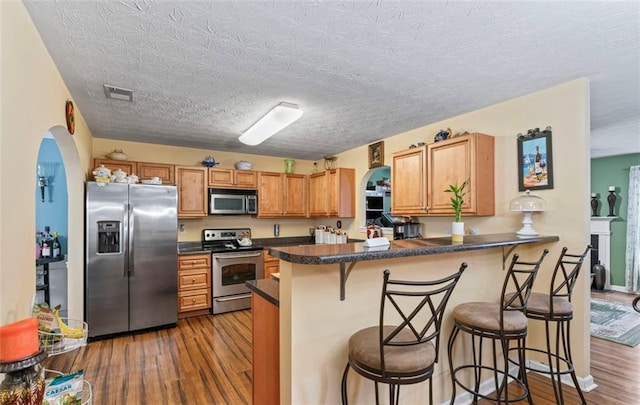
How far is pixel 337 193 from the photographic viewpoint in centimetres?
492

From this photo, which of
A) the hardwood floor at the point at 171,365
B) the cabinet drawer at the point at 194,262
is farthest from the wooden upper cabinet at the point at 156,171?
the hardwood floor at the point at 171,365

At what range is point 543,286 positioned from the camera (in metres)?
2.70

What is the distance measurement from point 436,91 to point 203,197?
3508 mm

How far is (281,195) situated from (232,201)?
0.85 m

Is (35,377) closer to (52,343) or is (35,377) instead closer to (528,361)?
(52,343)

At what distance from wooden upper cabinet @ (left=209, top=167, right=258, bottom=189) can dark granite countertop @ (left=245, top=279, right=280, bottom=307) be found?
2.92 meters

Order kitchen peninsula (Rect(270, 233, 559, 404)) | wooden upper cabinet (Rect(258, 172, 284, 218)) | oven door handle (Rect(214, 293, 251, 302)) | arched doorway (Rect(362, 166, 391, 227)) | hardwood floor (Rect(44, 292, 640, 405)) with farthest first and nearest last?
arched doorway (Rect(362, 166, 391, 227)) → wooden upper cabinet (Rect(258, 172, 284, 218)) → oven door handle (Rect(214, 293, 251, 302)) → hardwood floor (Rect(44, 292, 640, 405)) → kitchen peninsula (Rect(270, 233, 559, 404))

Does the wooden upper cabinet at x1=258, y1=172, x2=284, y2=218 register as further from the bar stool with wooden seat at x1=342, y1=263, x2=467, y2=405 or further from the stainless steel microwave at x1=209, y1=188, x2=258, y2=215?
the bar stool with wooden seat at x1=342, y1=263, x2=467, y2=405

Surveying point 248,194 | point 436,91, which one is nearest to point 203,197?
point 248,194

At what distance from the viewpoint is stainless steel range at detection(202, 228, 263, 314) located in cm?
441

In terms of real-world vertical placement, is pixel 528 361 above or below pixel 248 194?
below

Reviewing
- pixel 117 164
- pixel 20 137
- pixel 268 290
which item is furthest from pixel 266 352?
pixel 117 164

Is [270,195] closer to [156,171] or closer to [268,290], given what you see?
[156,171]

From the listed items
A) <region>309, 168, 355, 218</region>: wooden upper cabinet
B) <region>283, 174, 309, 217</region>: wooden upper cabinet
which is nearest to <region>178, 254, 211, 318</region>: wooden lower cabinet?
<region>283, 174, 309, 217</region>: wooden upper cabinet
